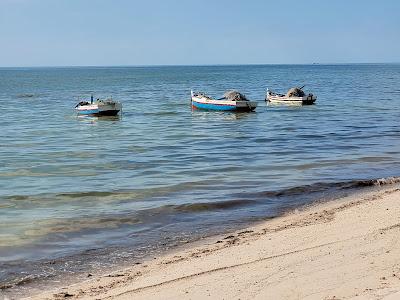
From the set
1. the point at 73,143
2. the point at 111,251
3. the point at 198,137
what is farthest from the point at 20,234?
the point at 198,137

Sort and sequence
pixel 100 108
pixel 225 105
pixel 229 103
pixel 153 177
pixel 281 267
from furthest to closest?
pixel 225 105 < pixel 229 103 < pixel 100 108 < pixel 153 177 < pixel 281 267

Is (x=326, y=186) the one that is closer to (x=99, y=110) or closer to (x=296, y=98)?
(x=99, y=110)

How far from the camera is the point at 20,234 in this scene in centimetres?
1161

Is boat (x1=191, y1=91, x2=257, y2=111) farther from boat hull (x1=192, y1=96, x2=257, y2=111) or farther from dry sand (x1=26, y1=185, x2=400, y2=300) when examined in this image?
dry sand (x1=26, y1=185, x2=400, y2=300)

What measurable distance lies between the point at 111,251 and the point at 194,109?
121ft

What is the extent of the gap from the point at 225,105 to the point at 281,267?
35440mm

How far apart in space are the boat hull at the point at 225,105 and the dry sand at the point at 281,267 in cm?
3194

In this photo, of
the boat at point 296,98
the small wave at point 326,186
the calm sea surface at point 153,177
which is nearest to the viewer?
the calm sea surface at point 153,177

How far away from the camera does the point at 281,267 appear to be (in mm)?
7863

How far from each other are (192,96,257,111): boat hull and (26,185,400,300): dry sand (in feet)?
105

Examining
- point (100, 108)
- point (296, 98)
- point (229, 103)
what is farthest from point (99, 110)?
point (296, 98)

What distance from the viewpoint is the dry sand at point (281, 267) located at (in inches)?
272

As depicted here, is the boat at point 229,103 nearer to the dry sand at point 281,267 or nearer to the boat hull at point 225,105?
the boat hull at point 225,105

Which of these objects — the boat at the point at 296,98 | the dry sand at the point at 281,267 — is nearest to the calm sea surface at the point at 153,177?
the dry sand at the point at 281,267
